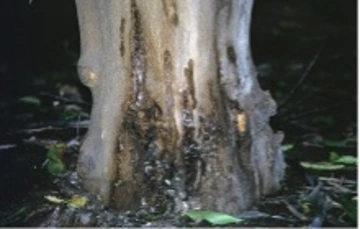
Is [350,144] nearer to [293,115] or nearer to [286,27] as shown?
[293,115]

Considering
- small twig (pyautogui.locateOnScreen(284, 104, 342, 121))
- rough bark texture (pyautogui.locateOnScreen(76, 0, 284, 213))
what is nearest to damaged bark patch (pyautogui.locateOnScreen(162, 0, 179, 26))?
rough bark texture (pyautogui.locateOnScreen(76, 0, 284, 213))

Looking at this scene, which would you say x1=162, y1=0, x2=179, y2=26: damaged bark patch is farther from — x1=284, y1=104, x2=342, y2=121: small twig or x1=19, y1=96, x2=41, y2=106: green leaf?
x1=19, y1=96, x2=41, y2=106: green leaf

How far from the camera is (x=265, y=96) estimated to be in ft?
5.89

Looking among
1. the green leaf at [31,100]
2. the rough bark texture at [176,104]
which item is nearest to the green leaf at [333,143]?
the rough bark texture at [176,104]

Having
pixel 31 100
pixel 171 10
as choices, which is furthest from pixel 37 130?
pixel 171 10

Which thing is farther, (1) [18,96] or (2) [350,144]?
(1) [18,96]

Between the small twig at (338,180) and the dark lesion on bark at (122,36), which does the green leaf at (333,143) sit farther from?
the dark lesion on bark at (122,36)

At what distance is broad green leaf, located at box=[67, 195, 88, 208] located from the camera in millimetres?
1734

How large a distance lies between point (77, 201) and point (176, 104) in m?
0.37

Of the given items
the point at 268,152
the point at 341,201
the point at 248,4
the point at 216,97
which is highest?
the point at 248,4

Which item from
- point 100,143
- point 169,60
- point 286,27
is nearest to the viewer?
point 169,60

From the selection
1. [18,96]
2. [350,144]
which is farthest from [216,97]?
[18,96]

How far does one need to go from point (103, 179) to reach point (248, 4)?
0.58m

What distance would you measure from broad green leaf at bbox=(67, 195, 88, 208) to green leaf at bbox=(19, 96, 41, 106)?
1083 millimetres
